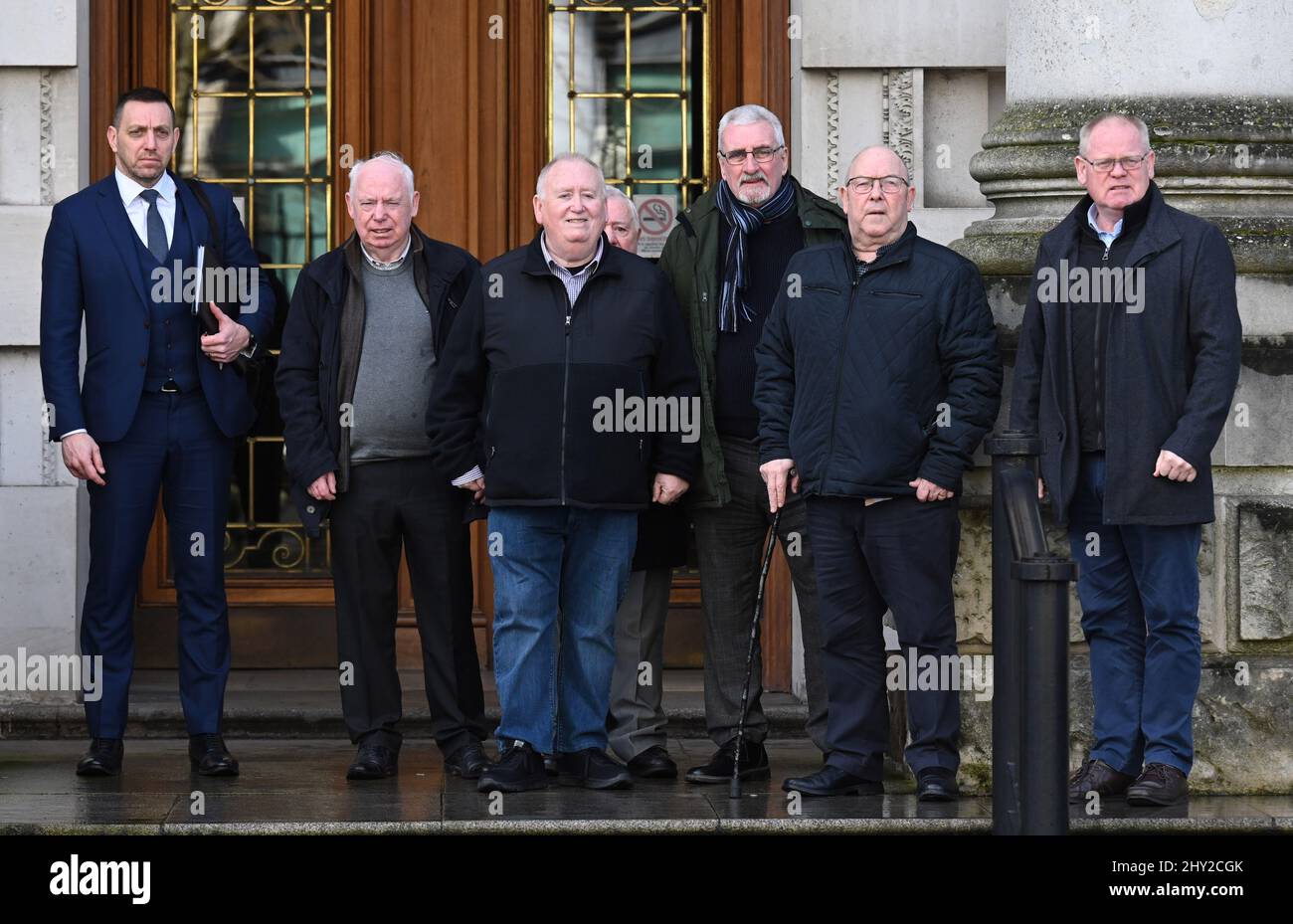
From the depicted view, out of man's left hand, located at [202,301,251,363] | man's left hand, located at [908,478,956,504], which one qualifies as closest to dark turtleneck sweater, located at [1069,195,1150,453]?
man's left hand, located at [908,478,956,504]

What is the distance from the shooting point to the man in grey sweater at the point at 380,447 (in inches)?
272

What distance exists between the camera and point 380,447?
6918 mm

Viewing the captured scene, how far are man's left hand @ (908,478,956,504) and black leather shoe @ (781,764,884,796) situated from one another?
2.71 ft

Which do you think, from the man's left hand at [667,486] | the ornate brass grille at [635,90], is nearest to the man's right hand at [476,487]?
the man's left hand at [667,486]

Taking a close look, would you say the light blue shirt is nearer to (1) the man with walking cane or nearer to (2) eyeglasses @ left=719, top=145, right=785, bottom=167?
(1) the man with walking cane

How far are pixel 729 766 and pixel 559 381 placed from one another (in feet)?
4.19

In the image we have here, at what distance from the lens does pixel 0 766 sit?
7359mm

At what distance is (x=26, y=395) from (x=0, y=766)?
1604mm

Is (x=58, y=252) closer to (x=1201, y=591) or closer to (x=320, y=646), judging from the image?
(x=320, y=646)

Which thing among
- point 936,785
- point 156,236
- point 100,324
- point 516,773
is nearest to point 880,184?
point 936,785

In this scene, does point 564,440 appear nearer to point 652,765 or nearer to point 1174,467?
point 652,765

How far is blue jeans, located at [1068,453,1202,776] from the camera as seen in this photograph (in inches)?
248
